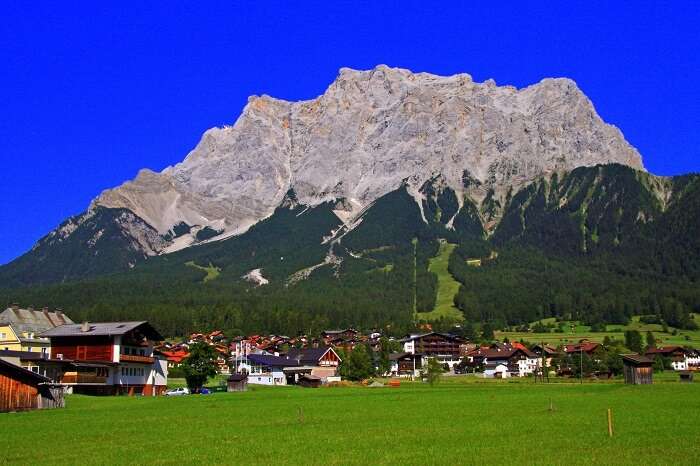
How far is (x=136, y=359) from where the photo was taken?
9406 centimetres

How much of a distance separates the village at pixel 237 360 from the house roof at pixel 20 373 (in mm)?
68

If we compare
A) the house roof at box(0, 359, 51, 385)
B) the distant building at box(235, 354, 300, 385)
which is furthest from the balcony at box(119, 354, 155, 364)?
the distant building at box(235, 354, 300, 385)

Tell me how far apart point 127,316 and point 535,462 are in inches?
7223

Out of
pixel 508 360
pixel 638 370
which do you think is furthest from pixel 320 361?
pixel 638 370

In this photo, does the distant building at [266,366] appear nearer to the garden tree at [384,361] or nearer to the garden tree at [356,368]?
the garden tree at [384,361]

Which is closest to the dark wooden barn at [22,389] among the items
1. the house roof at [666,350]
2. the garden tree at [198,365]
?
the garden tree at [198,365]

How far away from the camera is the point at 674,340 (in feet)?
588

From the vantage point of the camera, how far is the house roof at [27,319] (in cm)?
10657

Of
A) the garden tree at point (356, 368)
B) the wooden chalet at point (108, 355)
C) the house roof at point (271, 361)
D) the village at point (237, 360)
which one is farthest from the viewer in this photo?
the house roof at point (271, 361)

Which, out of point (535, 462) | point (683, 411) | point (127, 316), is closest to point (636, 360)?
point (683, 411)

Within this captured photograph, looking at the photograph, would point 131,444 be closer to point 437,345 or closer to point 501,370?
point 501,370

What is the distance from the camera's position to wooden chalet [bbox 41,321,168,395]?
285 feet

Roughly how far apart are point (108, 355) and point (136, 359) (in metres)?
4.02

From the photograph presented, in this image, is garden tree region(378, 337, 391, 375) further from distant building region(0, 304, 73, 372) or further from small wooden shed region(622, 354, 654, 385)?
small wooden shed region(622, 354, 654, 385)
